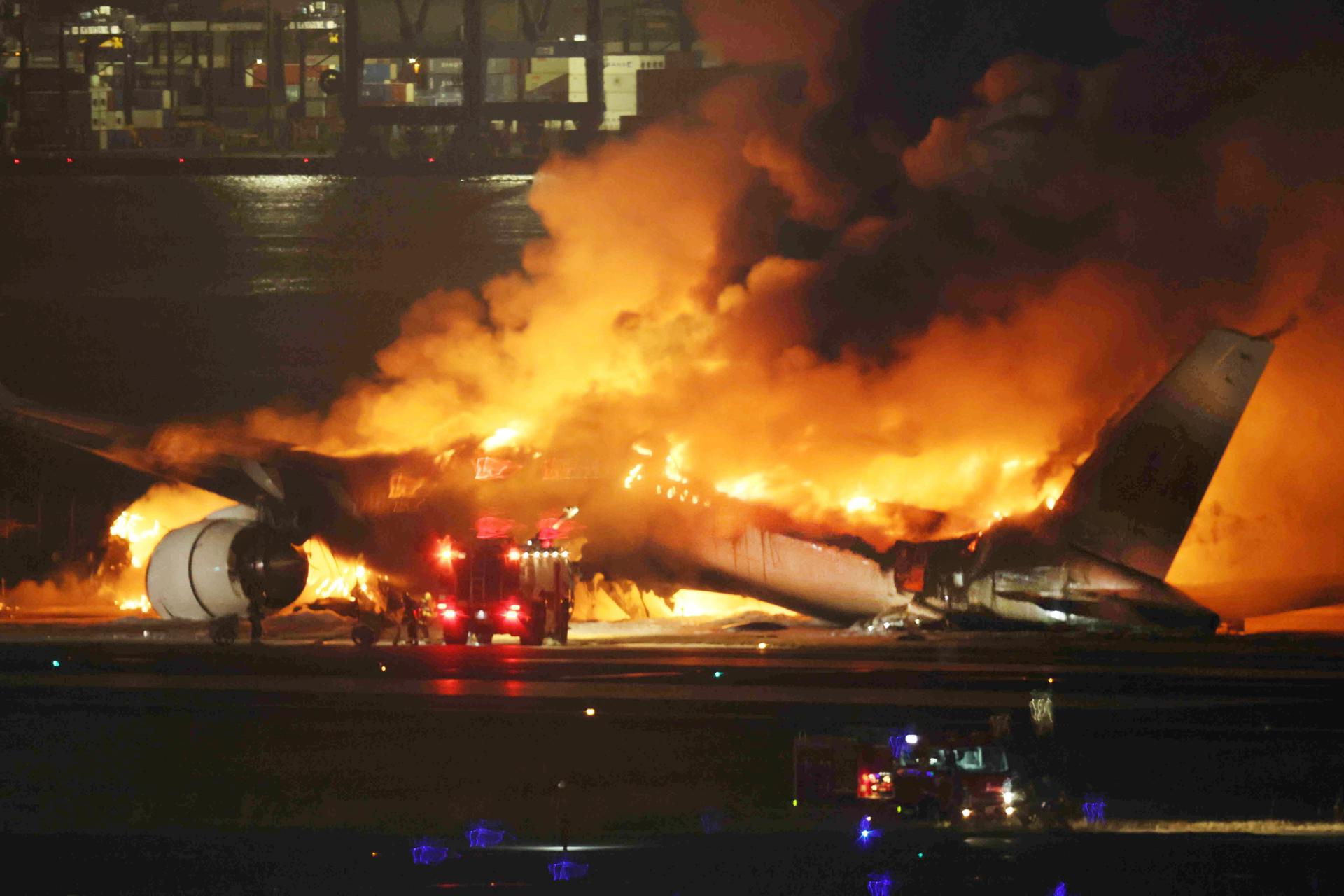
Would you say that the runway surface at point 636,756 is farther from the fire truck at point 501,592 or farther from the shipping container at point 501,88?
the shipping container at point 501,88

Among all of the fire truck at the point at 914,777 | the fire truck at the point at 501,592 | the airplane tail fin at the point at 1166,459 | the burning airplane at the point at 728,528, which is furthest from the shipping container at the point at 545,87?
the fire truck at the point at 914,777

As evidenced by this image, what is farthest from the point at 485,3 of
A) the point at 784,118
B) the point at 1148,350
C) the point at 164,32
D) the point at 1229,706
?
the point at 1229,706

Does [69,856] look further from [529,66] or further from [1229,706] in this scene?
[529,66]

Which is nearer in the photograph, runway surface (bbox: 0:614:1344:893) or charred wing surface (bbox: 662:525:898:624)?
runway surface (bbox: 0:614:1344:893)

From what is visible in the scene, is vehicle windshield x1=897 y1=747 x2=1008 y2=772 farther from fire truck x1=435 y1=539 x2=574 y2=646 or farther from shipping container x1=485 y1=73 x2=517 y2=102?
shipping container x1=485 y1=73 x2=517 y2=102

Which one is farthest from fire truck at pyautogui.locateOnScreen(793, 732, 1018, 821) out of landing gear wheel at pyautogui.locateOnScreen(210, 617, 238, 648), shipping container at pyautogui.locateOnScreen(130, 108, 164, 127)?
shipping container at pyautogui.locateOnScreen(130, 108, 164, 127)

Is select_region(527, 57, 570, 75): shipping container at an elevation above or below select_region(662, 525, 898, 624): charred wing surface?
above

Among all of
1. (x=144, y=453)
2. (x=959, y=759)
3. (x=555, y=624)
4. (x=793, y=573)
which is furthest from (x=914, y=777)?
(x=144, y=453)
